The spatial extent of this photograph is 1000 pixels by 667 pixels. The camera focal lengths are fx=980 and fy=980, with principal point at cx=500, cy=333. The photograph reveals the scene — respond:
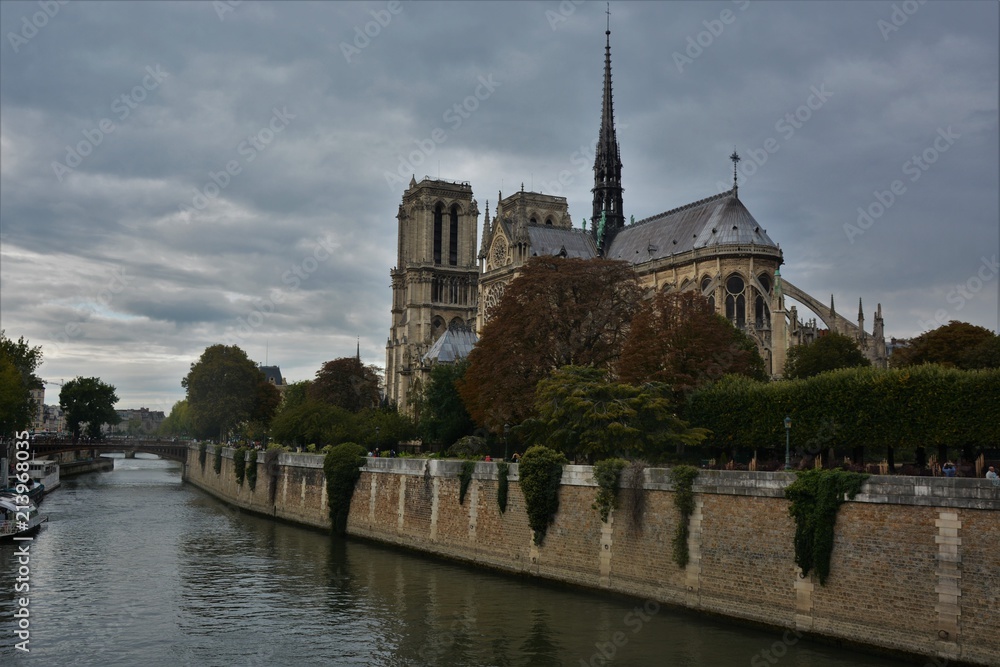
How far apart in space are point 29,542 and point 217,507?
22701 mm

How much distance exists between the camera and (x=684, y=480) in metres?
26.1

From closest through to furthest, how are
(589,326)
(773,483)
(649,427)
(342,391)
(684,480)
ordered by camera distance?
1. (773,483)
2. (684,480)
3. (649,427)
4. (589,326)
5. (342,391)

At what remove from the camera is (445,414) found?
60594mm

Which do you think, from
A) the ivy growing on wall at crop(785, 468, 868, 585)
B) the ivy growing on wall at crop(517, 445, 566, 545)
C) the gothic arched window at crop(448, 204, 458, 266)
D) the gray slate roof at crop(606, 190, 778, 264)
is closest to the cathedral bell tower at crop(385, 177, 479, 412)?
the gothic arched window at crop(448, 204, 458, 266)

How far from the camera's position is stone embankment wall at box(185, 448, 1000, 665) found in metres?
19.7

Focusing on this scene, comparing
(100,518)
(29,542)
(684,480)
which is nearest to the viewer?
(684,480)

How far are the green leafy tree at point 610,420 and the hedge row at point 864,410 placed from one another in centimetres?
193

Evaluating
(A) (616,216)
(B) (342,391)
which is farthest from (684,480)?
(A) (616,216)

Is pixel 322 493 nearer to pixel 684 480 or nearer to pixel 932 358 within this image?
pixel 684 480

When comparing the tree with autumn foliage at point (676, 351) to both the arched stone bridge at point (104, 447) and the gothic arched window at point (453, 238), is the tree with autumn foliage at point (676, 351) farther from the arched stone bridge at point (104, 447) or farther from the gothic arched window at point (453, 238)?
the gothic arched window at point (453, 238)

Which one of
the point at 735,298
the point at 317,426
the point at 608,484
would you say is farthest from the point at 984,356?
the point at 317,426

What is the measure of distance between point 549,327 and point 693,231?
37216 millimetres

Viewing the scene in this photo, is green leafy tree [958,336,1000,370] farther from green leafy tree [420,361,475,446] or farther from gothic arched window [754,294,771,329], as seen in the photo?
green leafy tree [420,361,475,446]

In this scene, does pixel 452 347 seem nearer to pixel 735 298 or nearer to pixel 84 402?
pixel 735 298
